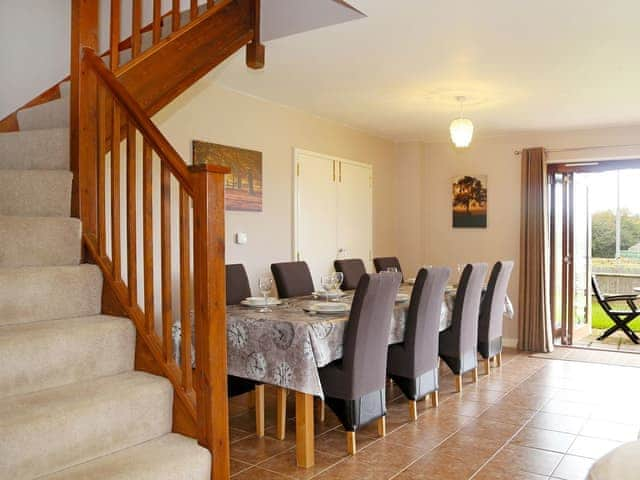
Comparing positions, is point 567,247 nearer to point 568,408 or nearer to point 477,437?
point 568,408

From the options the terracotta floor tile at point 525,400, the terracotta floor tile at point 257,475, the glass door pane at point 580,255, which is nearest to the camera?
the terracotta floor tile at point 257,475

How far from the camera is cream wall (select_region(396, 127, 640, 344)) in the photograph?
21.8ft

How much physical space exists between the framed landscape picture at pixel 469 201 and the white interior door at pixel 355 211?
1133mm

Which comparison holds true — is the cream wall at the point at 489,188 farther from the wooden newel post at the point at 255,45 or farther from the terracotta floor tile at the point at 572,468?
the wooden newel post at the point at 255,45

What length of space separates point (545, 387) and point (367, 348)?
2.35 m

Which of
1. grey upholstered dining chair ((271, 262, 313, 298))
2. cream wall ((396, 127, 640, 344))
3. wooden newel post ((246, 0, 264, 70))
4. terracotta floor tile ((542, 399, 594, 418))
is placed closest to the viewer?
wooden newel post ((246, 0, 264, 70))

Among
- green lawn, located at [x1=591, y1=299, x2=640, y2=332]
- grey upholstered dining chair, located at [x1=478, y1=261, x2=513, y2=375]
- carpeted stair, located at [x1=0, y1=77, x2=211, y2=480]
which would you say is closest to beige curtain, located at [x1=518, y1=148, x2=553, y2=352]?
grey upholstered dining chair, located at [x1=478, y1=261, x2=513, y2=375]

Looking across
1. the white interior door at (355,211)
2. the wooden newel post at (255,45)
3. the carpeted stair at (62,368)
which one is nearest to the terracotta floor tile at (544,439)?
the carpeted stair at (62,368)

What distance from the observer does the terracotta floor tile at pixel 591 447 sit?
3.44 meters

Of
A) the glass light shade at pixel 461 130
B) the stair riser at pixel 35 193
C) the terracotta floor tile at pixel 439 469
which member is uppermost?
the glass light shade at pixel 461 130

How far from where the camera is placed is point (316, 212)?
6.07 m

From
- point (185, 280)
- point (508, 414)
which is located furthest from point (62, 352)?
point (508, 414)

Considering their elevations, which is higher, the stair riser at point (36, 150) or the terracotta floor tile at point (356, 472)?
the stair riser at point (36, 150)

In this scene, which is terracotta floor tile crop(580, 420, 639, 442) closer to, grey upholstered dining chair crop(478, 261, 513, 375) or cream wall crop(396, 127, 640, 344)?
grey upholstered dining chair crop(478, 261, 513, 375)
